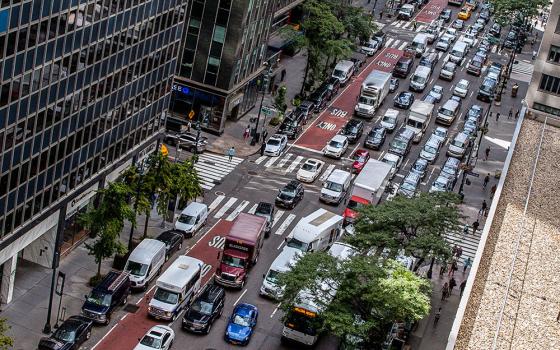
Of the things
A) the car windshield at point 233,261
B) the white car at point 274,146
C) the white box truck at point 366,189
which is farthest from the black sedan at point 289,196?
the car windshield at point 233,261

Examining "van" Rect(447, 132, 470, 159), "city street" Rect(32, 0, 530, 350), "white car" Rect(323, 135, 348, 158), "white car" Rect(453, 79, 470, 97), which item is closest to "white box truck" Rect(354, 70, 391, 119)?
"city street" Rect(32, 0, 530, 350)

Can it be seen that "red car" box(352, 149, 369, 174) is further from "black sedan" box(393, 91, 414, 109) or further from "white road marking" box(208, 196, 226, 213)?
"black sedan" box(393, 91, 414, 109)

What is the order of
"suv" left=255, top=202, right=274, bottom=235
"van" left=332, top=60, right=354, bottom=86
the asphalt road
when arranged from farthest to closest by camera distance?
"van" left=332, top=60, right=354, bottom=86
"suv" left=255, top=202, right=274, bottom=235
the asphalt road

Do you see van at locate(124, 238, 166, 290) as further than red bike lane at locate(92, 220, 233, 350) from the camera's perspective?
Yes

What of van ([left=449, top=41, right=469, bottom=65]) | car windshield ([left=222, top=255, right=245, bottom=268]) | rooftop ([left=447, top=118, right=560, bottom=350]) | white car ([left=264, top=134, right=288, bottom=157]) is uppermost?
rooftop ([left=447, top=118, right=560, bottom=350])

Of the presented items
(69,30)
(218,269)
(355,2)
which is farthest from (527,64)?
(69,30)

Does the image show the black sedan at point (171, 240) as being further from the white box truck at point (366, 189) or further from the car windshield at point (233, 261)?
the white box truck at point (366, 189)

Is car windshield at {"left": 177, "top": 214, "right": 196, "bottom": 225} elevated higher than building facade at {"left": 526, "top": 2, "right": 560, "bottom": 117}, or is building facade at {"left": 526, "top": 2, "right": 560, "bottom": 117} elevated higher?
building facade at {"left": 526, "top": 2, "right": 560, "bottom": 117}
